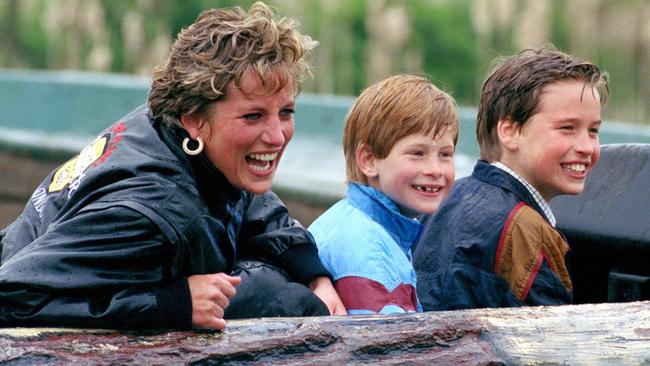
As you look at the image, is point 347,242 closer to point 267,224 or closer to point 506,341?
point 267,224

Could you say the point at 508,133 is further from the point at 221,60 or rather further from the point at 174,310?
the point at 174,310

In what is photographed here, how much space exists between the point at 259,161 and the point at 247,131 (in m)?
0.07

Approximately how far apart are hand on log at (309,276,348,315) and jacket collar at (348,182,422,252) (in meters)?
0.23

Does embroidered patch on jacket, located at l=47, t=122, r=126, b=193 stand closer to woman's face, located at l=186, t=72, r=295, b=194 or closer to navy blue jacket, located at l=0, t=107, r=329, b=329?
navy blue jacket, located at l=0, t=107, r=329, b=329

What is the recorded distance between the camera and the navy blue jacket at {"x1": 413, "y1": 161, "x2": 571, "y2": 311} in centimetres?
278

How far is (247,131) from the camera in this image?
7.54ft

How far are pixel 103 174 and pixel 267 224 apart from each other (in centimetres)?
65

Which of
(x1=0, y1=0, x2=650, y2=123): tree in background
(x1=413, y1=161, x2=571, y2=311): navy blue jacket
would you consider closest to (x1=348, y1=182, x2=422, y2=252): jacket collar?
(x1=413, y1=161, x2=571, y2=311): navy blue jacket

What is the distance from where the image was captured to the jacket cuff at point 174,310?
2.04m

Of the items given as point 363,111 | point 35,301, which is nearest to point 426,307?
point 363,111

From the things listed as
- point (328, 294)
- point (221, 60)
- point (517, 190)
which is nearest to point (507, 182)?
point (517, 190)

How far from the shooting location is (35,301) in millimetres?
2020

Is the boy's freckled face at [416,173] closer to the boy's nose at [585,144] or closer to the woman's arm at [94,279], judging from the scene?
the boy's nose at [585,144]

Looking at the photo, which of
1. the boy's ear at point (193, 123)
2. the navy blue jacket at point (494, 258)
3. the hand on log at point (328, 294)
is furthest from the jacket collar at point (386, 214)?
the boy's ear at point (193, 123)
